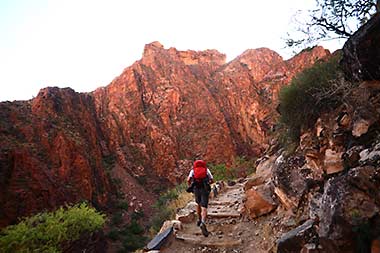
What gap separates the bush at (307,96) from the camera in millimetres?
5576

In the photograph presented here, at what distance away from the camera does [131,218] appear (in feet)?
85.2

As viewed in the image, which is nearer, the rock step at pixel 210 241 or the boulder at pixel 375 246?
the boulder at pixel 375 246

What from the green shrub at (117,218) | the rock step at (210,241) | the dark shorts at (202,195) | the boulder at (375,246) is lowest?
the green shrub at (117,218)

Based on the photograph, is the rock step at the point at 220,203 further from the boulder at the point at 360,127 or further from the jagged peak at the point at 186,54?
the jagged peak at the point at 186,54

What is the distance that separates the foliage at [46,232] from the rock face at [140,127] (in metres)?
8.78

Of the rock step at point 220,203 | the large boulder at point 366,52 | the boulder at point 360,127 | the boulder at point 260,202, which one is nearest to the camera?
the boulder at point 360,127

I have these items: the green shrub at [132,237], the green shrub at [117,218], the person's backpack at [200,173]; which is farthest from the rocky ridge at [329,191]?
Answer: the green shrub at [117,218]

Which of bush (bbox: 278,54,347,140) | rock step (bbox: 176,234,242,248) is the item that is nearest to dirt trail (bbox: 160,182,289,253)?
rock step (bbox: 176,234,242,248)

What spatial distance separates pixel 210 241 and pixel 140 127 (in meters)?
32.9

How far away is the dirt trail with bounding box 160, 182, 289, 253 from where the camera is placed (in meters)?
4.94

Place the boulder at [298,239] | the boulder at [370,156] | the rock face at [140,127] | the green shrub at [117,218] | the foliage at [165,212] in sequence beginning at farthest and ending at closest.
→ the green shrub at [117,218], the rock face at [140,127], the foliage at [165,212], the boulder at [298,239], the boulder at [370,156]

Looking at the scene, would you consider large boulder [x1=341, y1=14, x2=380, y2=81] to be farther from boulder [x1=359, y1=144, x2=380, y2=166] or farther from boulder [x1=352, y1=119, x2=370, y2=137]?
boulder [x1=359, y1=144, x2=380, y2=166]

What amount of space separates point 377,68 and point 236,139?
3510 cm

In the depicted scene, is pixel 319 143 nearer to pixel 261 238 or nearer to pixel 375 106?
pixel 375 106
